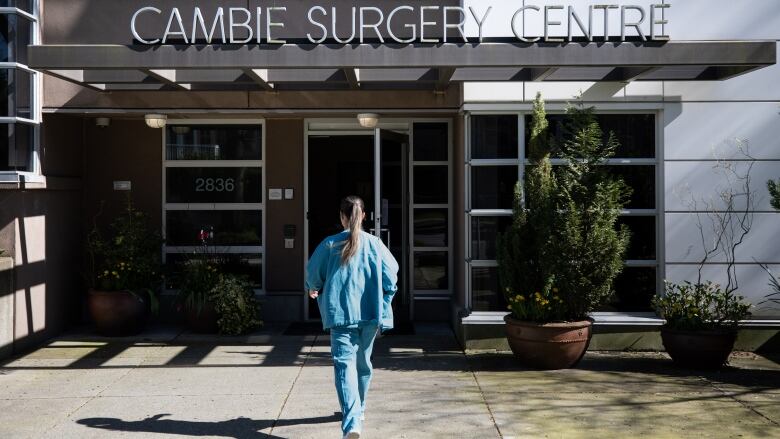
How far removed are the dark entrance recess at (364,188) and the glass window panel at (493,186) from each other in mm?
1269

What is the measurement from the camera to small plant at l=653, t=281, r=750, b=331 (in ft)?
27.5

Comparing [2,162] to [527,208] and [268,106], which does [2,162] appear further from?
[527,208]

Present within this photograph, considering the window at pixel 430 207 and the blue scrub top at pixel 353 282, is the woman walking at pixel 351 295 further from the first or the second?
the window at pixel 430 207

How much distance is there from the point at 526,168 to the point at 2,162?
224 inches

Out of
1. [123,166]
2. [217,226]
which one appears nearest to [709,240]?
[217,226]

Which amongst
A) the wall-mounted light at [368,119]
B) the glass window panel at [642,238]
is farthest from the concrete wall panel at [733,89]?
the wall-mounted light at [368,119]

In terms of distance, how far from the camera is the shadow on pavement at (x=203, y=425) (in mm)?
6223

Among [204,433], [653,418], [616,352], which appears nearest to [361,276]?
[204,433]

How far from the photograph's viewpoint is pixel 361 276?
593 centimetres

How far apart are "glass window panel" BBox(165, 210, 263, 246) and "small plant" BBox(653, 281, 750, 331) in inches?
212

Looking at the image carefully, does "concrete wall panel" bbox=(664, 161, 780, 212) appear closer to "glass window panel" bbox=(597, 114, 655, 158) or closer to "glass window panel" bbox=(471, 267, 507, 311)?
"glass window panel" bbox=(597, 114, 655, 158)

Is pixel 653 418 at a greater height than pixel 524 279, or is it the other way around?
pixel 524 279

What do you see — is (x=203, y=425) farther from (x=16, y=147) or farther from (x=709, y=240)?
(x=709, y=240)

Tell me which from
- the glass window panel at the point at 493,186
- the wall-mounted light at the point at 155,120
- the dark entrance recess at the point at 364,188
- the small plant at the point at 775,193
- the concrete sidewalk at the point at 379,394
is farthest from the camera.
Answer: the dark entrance recess at the point at 364,188
